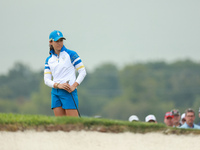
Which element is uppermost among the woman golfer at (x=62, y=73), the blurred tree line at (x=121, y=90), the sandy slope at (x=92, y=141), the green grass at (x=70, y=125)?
the blurred tree line at (x=121, y=90)

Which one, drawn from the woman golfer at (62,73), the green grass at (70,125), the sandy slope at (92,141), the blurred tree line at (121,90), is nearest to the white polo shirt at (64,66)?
the woman golfer at (62,73)

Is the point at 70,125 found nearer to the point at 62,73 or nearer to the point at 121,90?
the point at 62,73

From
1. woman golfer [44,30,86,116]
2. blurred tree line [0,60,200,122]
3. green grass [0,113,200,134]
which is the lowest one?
green grass [0,113,200,134]

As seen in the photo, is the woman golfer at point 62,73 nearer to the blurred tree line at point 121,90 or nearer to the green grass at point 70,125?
the green grass at point 70,125

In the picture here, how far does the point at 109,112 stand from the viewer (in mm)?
101250

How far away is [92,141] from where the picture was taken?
34.4 feet

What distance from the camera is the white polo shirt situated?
36.4ft

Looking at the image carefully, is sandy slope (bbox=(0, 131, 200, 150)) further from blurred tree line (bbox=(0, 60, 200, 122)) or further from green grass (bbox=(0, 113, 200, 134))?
blurred tree line (bbox=(0, 60, 200, 122))

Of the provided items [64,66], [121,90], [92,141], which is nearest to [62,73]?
[64,66]

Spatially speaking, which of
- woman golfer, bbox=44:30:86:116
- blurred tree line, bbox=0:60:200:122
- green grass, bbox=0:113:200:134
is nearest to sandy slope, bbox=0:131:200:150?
green grass, bbox=0:113:200:134

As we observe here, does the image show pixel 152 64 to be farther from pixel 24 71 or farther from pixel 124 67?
pixel 24 71

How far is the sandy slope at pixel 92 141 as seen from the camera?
10000 mm

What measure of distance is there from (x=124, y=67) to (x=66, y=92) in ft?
356

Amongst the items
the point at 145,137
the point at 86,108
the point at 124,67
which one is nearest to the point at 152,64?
the point at 124,67
